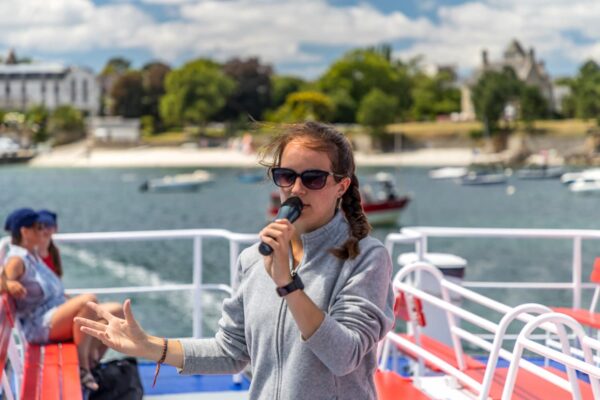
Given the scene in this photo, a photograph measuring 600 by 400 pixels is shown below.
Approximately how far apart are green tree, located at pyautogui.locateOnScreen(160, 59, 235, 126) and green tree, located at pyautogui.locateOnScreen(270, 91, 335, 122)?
29.5 feet

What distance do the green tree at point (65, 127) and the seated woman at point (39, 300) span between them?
138m

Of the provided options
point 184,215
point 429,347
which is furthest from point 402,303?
point 184,215

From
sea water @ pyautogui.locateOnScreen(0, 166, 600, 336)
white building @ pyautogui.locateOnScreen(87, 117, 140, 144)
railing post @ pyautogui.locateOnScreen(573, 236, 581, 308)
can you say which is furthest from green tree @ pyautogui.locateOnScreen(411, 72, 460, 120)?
railing post @ pyautogui.locateOnScreen(573, 236, 581, 308)

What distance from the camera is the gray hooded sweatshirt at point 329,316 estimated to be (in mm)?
2127

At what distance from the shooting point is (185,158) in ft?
400

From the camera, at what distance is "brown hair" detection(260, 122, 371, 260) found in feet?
7.23

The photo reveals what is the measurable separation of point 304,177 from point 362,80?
12703 cm

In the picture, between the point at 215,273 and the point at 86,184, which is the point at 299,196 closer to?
the point at 215,273

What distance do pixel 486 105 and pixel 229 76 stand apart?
127 ft

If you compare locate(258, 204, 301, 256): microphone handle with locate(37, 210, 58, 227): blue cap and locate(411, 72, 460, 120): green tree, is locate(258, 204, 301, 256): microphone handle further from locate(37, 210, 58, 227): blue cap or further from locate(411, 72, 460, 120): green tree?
locate(411, 72, 460, 120): green tree

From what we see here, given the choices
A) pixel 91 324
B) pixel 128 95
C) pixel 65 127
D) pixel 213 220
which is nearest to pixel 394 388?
pixel 91 324

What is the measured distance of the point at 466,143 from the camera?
115 m

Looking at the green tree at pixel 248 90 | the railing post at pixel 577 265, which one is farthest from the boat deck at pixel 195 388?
the green tree at pixel 248 90

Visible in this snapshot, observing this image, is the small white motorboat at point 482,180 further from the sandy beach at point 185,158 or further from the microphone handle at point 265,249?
the microphone handle at point 265,249
